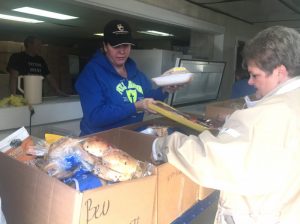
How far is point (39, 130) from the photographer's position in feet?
6.84

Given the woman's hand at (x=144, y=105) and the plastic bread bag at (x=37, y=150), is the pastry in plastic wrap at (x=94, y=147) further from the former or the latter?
the woman's hand at (x=144, y=105)

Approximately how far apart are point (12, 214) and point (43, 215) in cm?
18

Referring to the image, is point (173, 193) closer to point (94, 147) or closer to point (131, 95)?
point (94, 147)

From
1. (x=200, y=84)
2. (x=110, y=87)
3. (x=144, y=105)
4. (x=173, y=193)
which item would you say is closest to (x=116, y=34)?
(x=110, y=87)

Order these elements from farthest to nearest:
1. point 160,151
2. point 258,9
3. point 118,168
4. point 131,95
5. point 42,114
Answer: point 258,9
point 42,114
point 131,95
point 160,151
point 118,168

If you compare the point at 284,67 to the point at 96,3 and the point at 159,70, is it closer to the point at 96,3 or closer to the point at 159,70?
the point at 96,3

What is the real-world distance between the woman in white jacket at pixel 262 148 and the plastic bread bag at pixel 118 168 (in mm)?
92

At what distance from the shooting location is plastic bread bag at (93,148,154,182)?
80 cm

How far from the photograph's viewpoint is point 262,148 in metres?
0.76

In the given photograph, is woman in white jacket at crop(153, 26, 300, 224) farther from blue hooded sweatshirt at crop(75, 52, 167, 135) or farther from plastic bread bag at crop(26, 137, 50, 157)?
blue hooded sweatshirt at crop(75, 52, 167, 135)

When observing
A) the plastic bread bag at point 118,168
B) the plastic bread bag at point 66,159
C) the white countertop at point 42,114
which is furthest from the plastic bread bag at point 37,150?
the white countertop at point 42,114

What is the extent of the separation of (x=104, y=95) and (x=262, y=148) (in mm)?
859

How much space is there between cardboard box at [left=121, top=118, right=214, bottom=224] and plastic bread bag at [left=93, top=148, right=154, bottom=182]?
0.05 m

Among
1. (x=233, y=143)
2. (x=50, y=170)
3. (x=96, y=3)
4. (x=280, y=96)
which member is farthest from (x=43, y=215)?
(x=96, y=3)
